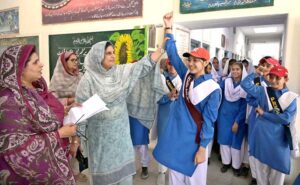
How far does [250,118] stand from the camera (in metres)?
2.87

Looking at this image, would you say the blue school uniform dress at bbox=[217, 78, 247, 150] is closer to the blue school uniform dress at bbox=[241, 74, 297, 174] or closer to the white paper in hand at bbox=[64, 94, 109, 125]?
the blue school uniform dress at bbox=[241, 74, 297, 174]

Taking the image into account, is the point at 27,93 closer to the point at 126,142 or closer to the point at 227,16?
the point at 126,142

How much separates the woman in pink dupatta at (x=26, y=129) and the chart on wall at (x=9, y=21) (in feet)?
14.9

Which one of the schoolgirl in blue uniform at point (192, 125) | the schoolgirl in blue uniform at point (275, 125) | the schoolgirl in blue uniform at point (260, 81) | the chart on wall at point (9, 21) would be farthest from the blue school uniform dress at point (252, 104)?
the chart on wall at point (9, 21)

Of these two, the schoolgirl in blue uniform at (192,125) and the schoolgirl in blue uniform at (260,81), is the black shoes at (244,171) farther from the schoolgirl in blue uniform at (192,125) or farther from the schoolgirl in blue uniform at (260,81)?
the schoolgirl in blue uniform at (192,125)

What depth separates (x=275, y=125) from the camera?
2338 mm

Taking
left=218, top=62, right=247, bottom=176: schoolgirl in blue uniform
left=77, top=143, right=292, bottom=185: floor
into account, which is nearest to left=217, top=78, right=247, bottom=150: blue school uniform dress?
left=218, top=62, right=247, bottom=176: schoolgirl in blue uniform

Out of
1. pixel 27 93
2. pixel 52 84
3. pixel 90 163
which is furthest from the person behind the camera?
pixel 52 84

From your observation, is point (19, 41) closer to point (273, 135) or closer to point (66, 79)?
point (66, 79)

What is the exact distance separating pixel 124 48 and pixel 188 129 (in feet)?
8.51

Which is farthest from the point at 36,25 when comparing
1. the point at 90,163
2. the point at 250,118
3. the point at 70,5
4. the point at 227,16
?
the point at 250,118

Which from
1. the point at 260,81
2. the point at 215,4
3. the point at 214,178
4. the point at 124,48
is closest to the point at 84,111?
the point at 260,81

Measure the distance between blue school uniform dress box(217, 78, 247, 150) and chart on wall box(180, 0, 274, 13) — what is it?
940 millimetres

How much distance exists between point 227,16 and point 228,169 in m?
1.97
